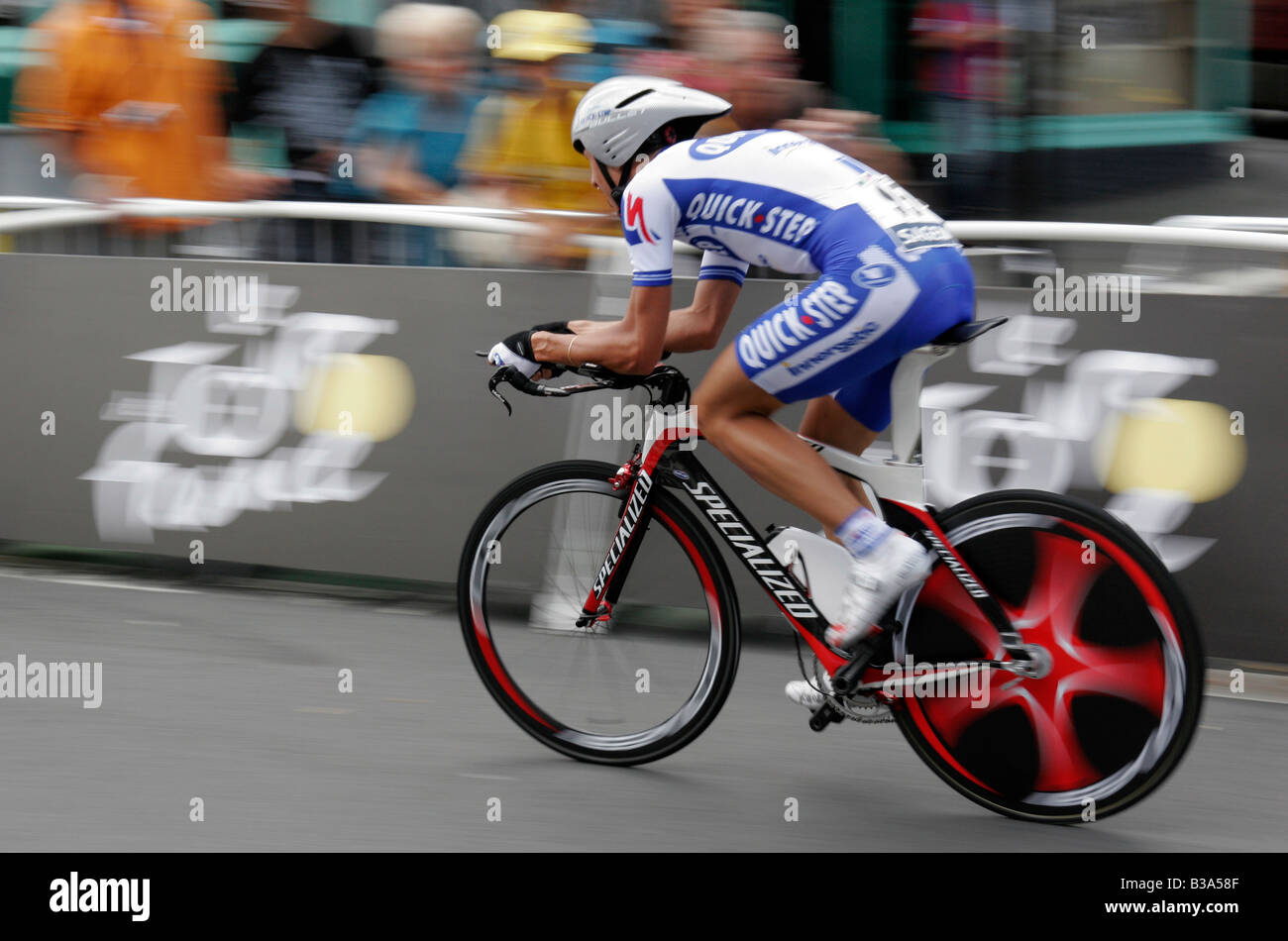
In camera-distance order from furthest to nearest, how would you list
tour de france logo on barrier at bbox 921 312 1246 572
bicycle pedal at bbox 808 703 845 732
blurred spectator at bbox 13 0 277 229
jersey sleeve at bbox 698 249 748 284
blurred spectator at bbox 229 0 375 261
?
blurred spectator at bbox 229 0 375 261 → blurred spectator at bbox 13 0 277 229 → tour de france logo on barrier at bbox 921 312 1246 572 → jersey sleeve at bbox 698 249 748 284 → bicycle pedal at bbox 808 703 845 732

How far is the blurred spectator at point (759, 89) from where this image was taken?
6.22 m

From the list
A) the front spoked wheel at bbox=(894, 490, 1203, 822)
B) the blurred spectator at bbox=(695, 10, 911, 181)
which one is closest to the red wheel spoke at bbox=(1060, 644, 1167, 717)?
the front spoked wheel at bbox=(894, 490, 1203, 822)

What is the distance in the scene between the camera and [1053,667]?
413 centimetres

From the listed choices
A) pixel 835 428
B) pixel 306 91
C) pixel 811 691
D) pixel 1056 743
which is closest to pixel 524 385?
pixel 835 428

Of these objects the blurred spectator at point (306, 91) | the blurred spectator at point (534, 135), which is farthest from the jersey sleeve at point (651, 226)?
the blurred spectator at point (306, 91)

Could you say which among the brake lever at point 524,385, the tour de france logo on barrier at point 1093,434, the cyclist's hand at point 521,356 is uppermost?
the cyclist's hand at point 521,356

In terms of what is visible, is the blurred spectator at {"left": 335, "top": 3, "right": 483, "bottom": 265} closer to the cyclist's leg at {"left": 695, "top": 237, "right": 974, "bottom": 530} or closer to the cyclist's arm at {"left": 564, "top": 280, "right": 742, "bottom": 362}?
the cyclist's arm at {"left": 564, "top": 280, "right": 742, "bottom": 362}

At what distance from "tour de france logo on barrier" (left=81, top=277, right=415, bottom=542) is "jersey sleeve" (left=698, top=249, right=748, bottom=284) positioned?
87.6 inches

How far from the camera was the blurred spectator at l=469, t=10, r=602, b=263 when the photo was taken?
646cm

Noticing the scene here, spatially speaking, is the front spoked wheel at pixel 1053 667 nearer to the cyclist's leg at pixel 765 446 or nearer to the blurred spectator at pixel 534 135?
the cyclist's leg at pixel 765 446

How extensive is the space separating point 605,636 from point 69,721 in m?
1.72

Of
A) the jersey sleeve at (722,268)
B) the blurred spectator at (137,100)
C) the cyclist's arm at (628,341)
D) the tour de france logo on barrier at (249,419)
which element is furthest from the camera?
the blurred spectator at (137,100)

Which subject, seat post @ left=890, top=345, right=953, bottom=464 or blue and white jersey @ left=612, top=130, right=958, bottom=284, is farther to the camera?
seat post @ left=890, top=345, right=953, bottom=464

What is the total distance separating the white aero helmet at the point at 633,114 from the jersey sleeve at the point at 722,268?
0.36 meters
